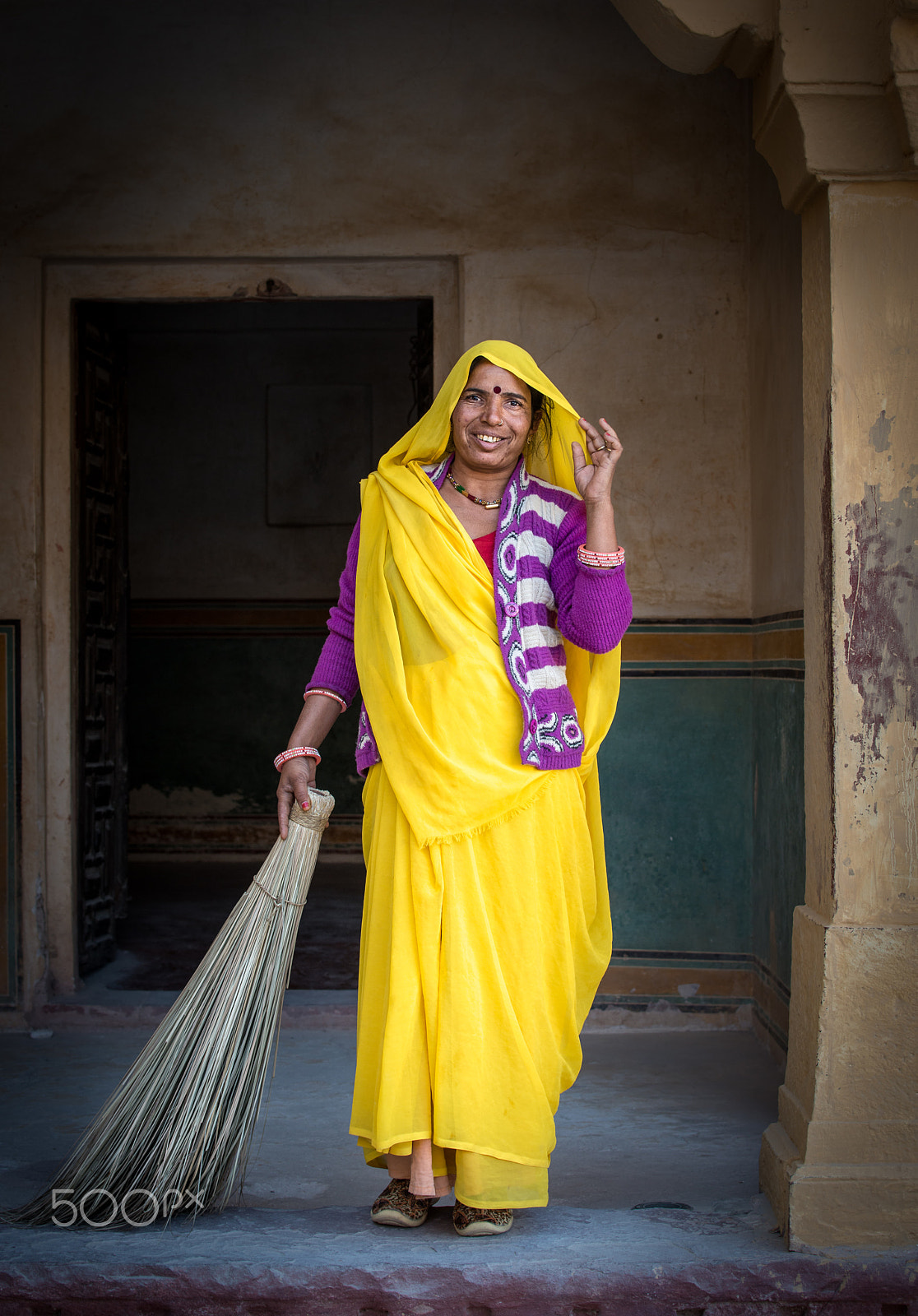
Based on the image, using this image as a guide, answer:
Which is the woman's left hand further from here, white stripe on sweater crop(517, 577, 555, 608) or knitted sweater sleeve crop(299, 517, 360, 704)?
knitted sweater sleeve crop(299, 517, 360, 704)

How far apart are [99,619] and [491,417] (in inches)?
98.1

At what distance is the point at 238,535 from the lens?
741cm

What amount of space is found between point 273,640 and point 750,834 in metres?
4.15

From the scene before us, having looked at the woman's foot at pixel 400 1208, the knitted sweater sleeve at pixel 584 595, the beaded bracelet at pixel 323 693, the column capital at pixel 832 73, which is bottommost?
the woman's foot at pixel 400 1208

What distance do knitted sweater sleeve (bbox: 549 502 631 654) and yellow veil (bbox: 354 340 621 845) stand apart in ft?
0.38

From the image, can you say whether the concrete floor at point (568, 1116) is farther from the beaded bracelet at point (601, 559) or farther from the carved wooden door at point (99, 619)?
the beaded bracelet at point (601, 559)

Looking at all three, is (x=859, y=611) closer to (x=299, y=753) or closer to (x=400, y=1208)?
(x=299, y=753)

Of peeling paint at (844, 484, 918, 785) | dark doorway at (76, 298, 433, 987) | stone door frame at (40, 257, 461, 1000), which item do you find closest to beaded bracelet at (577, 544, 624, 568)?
peeling paint at (844, 484, 918, 785)

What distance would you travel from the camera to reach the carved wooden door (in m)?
4.09

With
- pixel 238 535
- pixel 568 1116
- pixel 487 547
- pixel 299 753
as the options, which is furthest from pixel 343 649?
pixel 238 535

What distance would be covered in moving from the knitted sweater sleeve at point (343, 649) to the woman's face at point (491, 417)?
1.01ft

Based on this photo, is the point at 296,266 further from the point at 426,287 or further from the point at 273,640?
the point at 273,640

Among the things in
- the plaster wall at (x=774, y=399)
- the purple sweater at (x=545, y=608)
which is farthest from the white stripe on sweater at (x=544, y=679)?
the plaster wall at (x=774, y=399)

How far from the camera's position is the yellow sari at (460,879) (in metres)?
2.18
